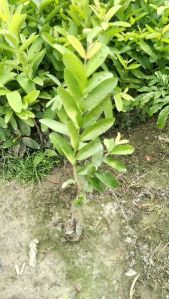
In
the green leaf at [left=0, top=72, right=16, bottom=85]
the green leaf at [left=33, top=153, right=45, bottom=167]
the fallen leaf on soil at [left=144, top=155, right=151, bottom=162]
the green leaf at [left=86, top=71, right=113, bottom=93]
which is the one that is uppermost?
the green leaf at [left=86, top=71, right=113, bottom=93]

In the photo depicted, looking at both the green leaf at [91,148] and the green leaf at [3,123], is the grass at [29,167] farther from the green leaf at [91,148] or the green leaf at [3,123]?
the green leaf at [91,148]

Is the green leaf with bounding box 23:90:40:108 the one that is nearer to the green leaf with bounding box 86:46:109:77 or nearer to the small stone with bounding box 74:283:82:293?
the green leaf with bounding box 86:46:109:77

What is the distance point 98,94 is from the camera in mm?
2268

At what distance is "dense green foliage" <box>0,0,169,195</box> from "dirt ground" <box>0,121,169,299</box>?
304 mm

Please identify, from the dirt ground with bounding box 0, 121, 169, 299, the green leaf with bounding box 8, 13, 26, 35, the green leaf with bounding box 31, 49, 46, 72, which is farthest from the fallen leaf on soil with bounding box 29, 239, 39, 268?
the green leaf with bounding box 8, 13, 26, 35

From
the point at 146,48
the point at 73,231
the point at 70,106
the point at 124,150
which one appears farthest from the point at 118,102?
the point at 73,231

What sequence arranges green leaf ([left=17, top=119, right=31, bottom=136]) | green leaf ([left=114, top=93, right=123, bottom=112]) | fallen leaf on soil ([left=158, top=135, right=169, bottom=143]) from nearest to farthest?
1. green leaf ([left=114, top=93, right=123, bottom=112])
2. green leaf ([left=17, top=119, right=31, bottom=136])
3. fallen leaf on soil ([left=158, top=135, right=169, bottom=143])

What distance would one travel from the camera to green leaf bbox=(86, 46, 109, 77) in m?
2.15

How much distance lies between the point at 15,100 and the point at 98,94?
74 centimetres

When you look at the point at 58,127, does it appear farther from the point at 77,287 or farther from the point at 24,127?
the point at 77,287

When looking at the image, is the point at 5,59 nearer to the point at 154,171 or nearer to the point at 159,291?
the point at 154,171

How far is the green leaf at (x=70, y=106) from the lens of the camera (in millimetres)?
2189

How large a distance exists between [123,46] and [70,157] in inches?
41.4

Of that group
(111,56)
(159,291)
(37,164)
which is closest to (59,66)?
(111,56)
